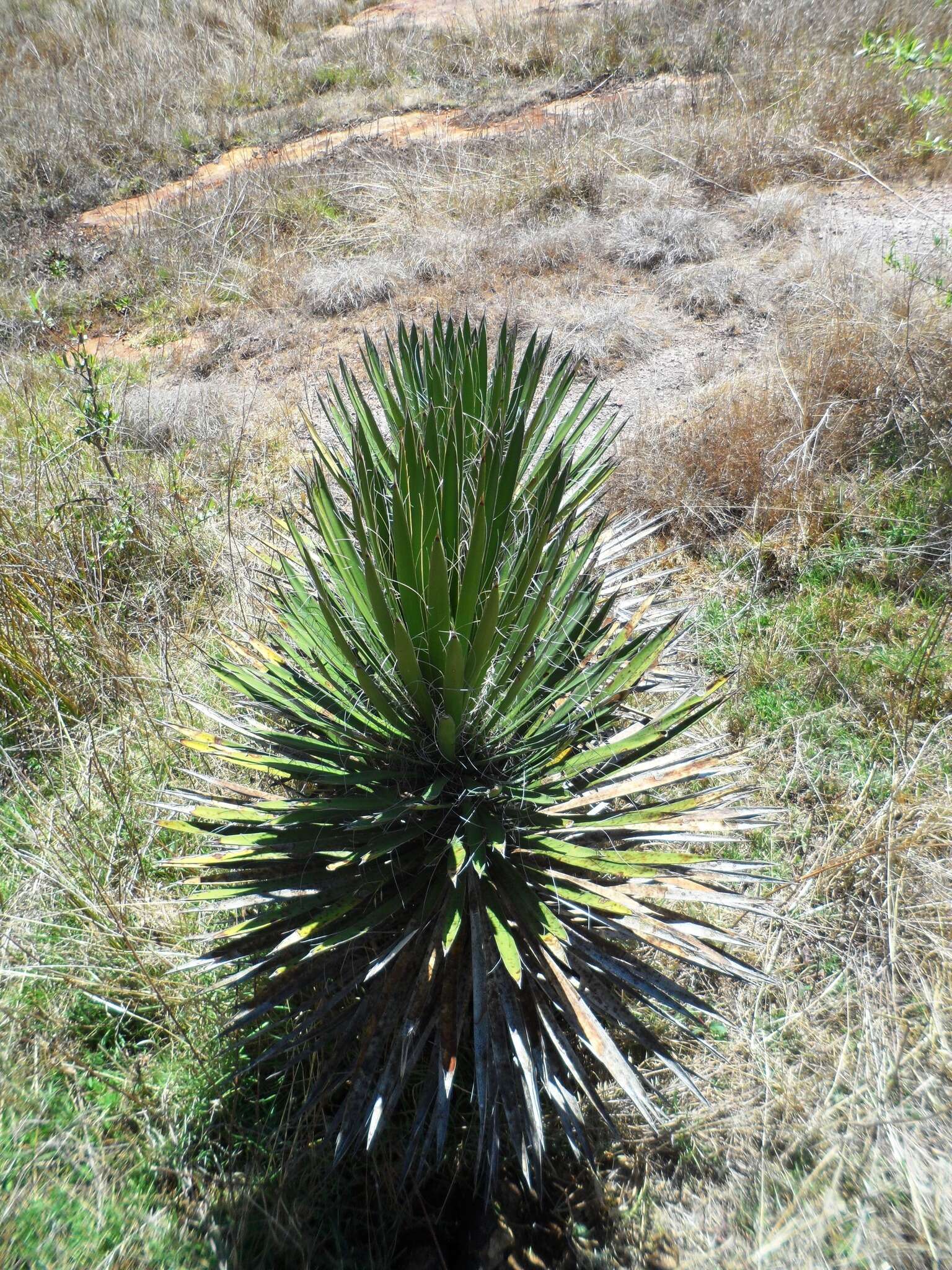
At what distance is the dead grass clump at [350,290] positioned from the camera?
5.41 metres

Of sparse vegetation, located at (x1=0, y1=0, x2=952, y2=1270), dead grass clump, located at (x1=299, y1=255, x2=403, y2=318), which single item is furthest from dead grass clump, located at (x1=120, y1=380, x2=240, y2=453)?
dead grass clump, located at (x1=299, y1=255, x2=403, y2=318)

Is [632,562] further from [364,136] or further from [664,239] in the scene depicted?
[364,136]

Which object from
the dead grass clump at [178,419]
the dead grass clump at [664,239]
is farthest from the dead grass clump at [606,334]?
the dead grass clump at [178,419]

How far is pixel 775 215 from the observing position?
5.21m

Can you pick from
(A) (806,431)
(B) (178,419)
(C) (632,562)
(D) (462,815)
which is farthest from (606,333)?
(D) (462,815)

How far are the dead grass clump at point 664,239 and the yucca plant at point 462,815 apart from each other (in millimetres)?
4012

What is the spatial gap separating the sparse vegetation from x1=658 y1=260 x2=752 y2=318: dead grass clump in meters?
0.02

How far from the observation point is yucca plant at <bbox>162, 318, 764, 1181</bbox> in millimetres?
1503

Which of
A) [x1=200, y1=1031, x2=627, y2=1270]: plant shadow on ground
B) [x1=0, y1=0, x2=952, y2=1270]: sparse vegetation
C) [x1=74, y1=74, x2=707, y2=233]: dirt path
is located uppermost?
[x1=74, y1=74, x2=707, y2=233]: dirt path

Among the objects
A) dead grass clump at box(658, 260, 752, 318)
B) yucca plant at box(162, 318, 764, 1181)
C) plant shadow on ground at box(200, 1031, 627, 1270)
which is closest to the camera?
yucca plant at box(162, 318, 764, 1181)

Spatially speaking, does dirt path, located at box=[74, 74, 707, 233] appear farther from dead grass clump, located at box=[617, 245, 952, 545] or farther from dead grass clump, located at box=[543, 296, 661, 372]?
dead grass clump, located at box=[617, 245, 952, 545]

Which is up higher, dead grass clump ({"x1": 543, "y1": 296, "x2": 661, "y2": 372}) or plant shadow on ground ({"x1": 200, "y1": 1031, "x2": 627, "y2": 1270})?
dead grass clump ({"x1": 543, "y1": 296, "x2": 661, "y2": 372})

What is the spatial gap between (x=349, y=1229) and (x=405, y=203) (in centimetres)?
655

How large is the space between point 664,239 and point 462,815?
16.1 feet
